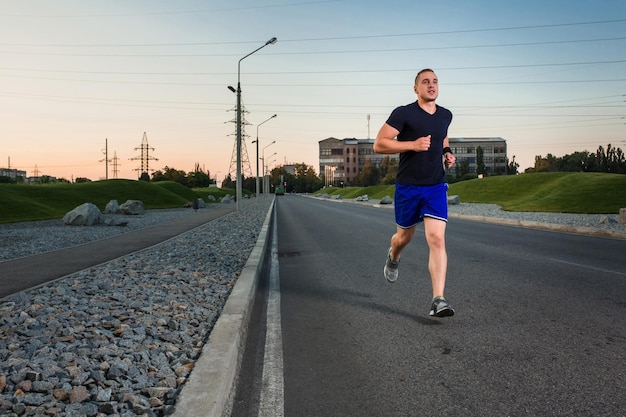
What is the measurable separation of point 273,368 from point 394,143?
7.90ft

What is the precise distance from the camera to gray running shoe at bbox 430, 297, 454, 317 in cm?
452

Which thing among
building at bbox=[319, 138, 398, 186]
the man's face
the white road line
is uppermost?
building at bbox=[319, 138, 398, 186]

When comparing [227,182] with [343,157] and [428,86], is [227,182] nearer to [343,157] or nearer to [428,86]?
[343,157]

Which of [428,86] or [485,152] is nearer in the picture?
[428,86]

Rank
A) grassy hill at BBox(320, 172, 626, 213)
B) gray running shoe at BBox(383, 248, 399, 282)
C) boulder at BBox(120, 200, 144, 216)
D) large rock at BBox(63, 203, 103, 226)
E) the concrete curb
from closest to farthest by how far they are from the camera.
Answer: the concrete curb, gray running shoe at BBox(383, 248, 399, 282), large rock at BBox(63, 203, 103, 226), grassy hill at BBox(320, 172, 626, 213), boulder at BBox(120, 200, 144, 216)

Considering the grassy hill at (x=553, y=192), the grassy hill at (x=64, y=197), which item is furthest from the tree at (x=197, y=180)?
the grassy hill at (x=553, y=192)

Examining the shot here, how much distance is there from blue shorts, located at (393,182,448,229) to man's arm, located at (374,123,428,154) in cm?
39

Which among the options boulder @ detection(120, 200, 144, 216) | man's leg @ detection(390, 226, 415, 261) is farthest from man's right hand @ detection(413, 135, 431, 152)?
boulder @ detection(120, 200, 144, 216)

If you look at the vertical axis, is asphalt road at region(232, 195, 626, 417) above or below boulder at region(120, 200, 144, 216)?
below

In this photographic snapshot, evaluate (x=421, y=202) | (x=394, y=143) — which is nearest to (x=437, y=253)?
(x=421, y=202)

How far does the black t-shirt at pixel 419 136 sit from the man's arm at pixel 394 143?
2.9 inches

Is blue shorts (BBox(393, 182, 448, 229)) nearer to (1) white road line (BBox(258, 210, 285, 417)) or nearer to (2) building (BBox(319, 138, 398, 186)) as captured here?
(1) white road line (BBox(258, 210, 285, 417))

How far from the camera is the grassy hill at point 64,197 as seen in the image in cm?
2562

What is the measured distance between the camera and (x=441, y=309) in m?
4.53
